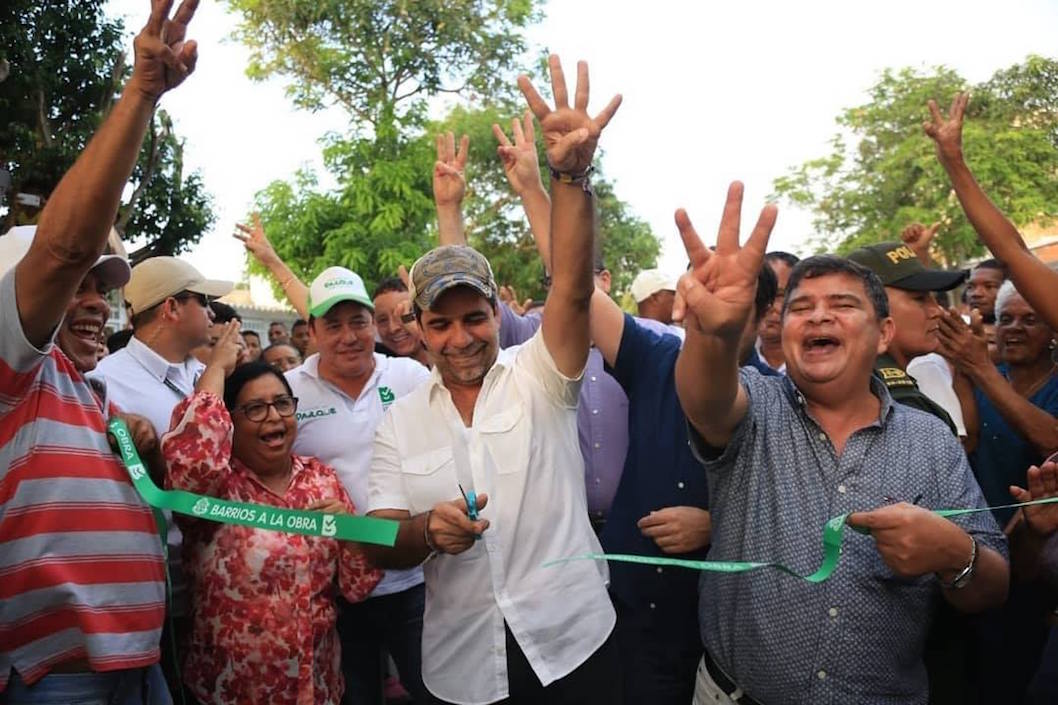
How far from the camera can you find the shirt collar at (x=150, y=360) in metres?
3.59

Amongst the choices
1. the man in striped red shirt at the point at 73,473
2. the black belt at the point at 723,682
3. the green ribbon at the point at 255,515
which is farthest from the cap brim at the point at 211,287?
the black belt at the point at 723,682

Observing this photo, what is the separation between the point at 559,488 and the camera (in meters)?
2.65

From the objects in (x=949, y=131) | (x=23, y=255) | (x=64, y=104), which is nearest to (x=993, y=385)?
(x=949, y=131)

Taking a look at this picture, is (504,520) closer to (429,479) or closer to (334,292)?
(429,479)

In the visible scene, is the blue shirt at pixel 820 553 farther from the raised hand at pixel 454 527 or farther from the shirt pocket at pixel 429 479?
the shirt pocket at pixel 429 479

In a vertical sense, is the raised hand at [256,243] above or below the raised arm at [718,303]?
above

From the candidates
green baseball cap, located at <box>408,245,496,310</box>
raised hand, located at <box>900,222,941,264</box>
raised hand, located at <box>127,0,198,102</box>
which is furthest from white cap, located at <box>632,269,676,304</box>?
raised hand, located at <box>127,0,198,102</box>

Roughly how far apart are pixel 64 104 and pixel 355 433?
12155 mm

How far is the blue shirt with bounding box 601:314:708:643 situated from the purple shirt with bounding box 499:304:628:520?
0.65m

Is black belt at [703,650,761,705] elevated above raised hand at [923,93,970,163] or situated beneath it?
situated beneath

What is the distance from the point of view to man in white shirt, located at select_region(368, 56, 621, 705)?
2473 mm

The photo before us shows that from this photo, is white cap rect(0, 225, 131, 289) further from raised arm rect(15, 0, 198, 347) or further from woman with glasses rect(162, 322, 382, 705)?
woman with glasses rect(162, 322, 382, 705)

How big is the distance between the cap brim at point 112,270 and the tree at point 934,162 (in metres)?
22.3

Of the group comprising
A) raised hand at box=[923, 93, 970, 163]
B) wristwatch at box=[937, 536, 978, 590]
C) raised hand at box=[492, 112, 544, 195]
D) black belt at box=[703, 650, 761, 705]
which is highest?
raised hand at box=[923, 93, 970, 163]
